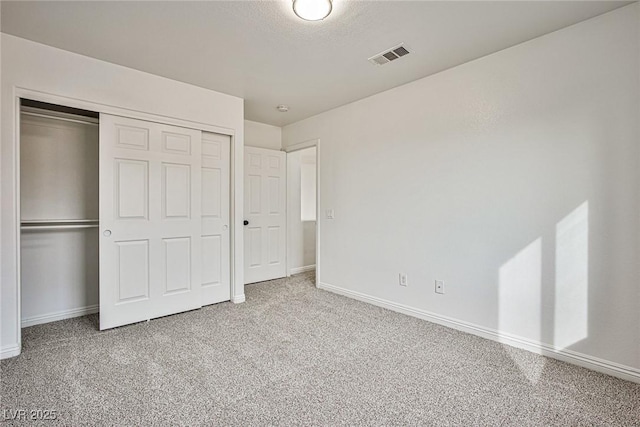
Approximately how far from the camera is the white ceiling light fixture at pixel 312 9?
1947mm

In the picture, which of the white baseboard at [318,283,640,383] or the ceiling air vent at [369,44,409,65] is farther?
the ceiling air vent at [369,44,409,65]

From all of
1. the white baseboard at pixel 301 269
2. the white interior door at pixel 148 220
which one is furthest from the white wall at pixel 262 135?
the white baseboard at pixel 301 269

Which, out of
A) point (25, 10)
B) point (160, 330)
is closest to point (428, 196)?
point (160, 330)

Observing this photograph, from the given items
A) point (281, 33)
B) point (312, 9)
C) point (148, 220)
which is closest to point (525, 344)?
point (312, 9)

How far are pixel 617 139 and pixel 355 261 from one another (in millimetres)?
2614

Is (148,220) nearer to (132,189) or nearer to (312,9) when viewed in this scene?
(132,189)

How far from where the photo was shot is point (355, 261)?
12.6 feet

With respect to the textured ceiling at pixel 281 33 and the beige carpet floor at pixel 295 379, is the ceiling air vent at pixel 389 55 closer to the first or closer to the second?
the textured ceiling at pixel 281 33

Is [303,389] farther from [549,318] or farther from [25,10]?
[25,10]

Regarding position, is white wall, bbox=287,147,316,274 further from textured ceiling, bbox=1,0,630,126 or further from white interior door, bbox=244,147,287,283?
textured ceiling, bbox=1,0,630,126

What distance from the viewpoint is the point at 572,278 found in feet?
7.33

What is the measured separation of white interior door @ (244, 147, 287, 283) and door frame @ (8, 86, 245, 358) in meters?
0.76

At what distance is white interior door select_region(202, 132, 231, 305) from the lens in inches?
138

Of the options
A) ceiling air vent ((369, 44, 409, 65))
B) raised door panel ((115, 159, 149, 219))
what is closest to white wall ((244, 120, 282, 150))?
raised door panel ((115, 159, 149, 219))
